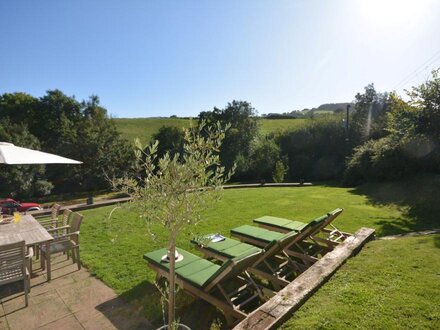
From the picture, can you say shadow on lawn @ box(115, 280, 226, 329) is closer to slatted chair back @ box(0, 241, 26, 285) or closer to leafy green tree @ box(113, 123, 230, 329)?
leafy green tree @ box(113, 123, 230, 329)

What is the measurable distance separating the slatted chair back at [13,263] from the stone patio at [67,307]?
0.48 meters

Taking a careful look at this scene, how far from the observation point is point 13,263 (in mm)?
4406

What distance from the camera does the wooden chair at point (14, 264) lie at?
428 centimetres

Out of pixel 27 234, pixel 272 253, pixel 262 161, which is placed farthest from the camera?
pixel 262 161

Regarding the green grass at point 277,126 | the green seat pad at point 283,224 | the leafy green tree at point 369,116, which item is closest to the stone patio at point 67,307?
the green seat pad at point 283,224

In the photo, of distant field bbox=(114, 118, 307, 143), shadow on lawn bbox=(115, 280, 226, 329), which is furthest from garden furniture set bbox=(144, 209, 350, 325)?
distant field bbox=(114, 118, 307, 143)

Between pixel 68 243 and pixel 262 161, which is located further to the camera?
pixel 262 161

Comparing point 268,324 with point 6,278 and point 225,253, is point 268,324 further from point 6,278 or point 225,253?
point 6,278

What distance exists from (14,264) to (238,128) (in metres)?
23.9

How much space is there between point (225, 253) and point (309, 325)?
2.12m

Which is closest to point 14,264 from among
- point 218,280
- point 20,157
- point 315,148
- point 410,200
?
point 20,157

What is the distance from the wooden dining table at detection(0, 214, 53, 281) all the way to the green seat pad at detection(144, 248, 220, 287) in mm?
2072

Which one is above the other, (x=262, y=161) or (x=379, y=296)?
(x=262, y=161)

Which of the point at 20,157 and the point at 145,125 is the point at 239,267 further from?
the point at 145,125
